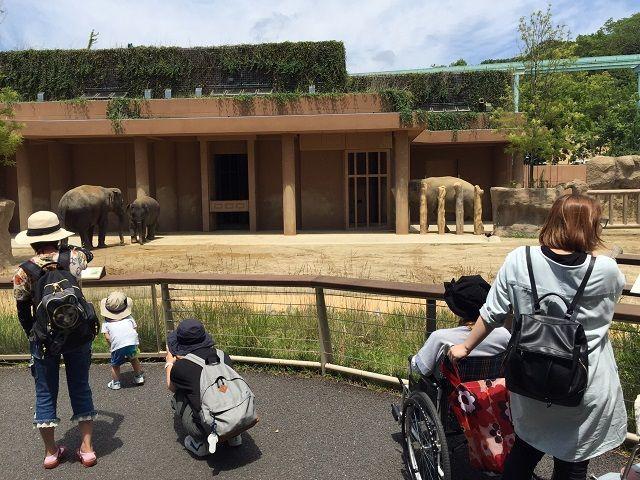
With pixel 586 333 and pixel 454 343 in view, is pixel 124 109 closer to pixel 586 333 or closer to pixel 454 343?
pixel 454 343

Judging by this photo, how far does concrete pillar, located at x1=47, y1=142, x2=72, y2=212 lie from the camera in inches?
814

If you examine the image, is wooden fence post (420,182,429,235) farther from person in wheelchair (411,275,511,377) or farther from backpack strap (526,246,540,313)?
backpack strap (526,246,540,313)

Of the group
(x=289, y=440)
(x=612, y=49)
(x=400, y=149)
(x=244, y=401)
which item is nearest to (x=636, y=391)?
(x=289, y=440)

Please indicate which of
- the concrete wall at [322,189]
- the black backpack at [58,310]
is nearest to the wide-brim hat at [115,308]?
the black backpack at [58,310]

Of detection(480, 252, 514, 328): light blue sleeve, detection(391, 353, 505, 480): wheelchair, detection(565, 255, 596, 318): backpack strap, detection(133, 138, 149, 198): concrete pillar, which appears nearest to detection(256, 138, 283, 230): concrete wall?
detection(133, 138, 149, 198): concrete pillar

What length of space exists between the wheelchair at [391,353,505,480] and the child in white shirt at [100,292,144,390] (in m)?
2.50

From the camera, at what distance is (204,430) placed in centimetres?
349

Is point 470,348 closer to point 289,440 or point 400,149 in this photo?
point 289,440

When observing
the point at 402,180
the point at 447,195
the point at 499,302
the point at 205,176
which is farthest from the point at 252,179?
the point at 499,302

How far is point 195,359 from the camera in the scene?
11.9ft

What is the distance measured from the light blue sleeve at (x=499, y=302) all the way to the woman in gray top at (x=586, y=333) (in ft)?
0.09

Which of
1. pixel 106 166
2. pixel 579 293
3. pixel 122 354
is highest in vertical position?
pixel 106 166

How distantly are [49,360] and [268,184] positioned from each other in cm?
1845

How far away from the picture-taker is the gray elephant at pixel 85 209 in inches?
580
